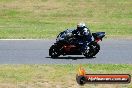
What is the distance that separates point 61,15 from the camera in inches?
1746

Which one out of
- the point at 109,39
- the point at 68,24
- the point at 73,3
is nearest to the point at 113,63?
the point at 109,39

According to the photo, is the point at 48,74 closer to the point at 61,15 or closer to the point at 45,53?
the point at 45,53

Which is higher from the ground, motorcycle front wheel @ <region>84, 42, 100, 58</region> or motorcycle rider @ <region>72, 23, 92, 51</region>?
motorcycle rider @ <region>72, 23, 92, 51</region>

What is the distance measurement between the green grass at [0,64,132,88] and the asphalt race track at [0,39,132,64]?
1.63m

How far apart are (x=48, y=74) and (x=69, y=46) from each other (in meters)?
4.66

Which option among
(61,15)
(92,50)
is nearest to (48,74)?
(92,50)

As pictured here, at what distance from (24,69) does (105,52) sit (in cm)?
658

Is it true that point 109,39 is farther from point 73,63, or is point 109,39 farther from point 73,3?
point 73,3

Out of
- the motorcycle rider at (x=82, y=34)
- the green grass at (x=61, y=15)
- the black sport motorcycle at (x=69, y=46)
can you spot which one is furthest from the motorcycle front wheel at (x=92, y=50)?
the green grass at (x=61, y=15)

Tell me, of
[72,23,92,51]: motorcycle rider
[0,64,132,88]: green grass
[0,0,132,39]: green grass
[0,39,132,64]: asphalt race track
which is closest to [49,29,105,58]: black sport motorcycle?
[72,23,92,51]: motorcycle rider

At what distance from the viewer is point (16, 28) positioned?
3547 centimetres

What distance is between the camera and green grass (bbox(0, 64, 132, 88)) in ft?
51.1

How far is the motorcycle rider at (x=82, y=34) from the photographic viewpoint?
70.3 ft

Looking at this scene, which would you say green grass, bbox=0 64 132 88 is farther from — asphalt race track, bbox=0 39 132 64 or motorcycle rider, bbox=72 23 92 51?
motorcycle rider, bbox=72 23 92 51
